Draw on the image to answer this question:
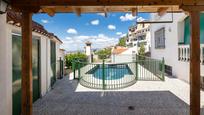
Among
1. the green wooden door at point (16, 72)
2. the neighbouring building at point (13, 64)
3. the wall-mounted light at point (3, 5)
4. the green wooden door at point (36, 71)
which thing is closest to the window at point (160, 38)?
the neighbouring building at point (13, 64)

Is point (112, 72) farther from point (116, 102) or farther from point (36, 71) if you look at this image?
point (36, 71)

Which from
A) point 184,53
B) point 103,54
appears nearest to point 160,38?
point 184,53

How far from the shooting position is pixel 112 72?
12.0 m

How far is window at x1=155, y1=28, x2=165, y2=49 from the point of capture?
15055mm

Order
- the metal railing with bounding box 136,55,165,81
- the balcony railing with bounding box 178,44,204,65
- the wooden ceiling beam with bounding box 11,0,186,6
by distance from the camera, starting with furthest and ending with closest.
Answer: the metal railing with bounding box 136,55,165,81, the balcony railing with bounding box 178,44,204,65, the wooden ceiling beam with bounding box 11,0,186,6

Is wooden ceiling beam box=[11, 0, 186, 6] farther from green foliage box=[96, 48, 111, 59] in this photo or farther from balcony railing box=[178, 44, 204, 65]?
green foliage box=[96, 48, 111, 59]

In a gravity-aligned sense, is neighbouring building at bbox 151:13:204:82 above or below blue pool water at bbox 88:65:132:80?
above

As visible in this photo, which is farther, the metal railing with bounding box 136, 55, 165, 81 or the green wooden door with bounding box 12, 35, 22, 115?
the metal railing with bounding box 136, 55, 165, 81

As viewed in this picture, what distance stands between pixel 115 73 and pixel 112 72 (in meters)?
0.38

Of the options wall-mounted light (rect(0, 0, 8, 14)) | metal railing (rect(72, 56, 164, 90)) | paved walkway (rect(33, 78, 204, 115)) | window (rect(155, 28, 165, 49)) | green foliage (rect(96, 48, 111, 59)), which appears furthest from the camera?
green foliage (rect(96, 48, 111, 59))

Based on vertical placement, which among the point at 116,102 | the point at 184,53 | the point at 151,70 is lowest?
the point at 116,102

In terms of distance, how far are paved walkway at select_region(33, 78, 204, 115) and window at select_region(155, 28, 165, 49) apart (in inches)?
240

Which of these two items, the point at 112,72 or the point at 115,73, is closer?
the point at 112,72

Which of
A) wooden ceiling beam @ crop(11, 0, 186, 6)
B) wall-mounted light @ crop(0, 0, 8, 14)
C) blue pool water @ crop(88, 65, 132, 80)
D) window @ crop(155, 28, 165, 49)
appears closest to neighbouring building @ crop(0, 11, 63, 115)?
wall-mounted light @ crop(0, 0, 8, 14)
